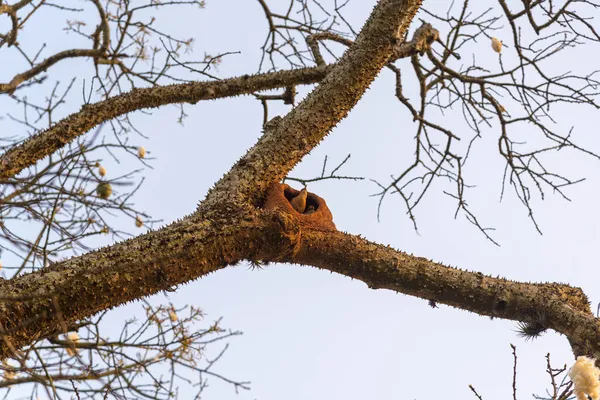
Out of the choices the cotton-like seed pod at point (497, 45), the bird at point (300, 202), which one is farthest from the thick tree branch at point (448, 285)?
the cotton-like seed pod at point (497, 45)

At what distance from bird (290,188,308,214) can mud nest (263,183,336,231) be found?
13 millimetres

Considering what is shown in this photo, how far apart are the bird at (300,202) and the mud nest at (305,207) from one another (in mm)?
13

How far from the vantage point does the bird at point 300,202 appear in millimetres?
2326

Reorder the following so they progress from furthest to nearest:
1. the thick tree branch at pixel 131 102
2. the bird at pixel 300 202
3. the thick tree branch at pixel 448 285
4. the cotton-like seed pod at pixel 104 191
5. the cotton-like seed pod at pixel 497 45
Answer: the cotton-like seed pod at pixel 497 45, the cotton-like seed pod at pixel 104 191, the thick tree branch at pixel 131 102, the bird at pixel 300 202, the thick tree branch at pixel 448 285

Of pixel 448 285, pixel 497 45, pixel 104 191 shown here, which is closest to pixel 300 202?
pixel 448 285

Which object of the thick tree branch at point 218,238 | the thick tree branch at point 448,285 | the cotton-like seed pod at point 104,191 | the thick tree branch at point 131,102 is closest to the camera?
the thick tree branch at point 218,238

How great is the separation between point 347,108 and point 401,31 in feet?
1.90

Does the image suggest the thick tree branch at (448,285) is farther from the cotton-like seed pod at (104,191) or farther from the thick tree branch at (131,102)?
the thick tree branch at (131,102)

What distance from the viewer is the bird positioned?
2.33 metres

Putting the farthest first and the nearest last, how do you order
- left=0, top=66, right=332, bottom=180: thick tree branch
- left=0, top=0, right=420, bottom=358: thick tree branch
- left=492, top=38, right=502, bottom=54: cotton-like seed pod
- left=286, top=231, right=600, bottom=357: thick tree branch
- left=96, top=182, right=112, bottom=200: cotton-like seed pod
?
left=492, top=38, right=502, bottom=54: cotton-like seed pod
left=96, top=182, right=112, bottom=200: cotton-like seed pod
left=0, top=66, right=332, bottom=180: thick tree branch
left=286, top=231, right=600, bottom=357: thick tree branch
left=0, top=0, right=420, bottom=358: thick tree branch

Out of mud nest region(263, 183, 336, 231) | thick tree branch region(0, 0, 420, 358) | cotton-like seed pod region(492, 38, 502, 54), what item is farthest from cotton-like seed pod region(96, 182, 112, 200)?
cotton-like seed pod region(492, 38, 502, 54)

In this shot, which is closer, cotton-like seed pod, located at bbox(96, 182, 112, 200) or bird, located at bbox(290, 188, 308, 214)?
bird, located at bbox(290, 188, 308, 214)

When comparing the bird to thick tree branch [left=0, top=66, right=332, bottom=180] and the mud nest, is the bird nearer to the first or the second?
the mud nest

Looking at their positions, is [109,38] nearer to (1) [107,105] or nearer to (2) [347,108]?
(1) [107,105]
